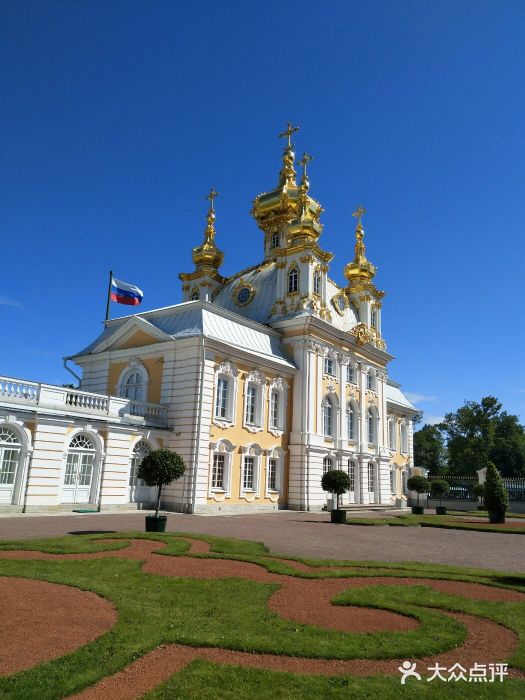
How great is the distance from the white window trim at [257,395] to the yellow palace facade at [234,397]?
0.06m

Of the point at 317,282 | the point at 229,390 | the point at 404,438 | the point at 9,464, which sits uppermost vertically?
the point at 317,282

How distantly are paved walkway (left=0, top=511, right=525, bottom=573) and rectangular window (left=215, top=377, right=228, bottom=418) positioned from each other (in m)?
5.40

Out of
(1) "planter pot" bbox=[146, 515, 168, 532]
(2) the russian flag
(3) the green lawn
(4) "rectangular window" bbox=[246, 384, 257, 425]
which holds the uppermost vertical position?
(2) the russian flag

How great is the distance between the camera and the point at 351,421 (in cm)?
3600

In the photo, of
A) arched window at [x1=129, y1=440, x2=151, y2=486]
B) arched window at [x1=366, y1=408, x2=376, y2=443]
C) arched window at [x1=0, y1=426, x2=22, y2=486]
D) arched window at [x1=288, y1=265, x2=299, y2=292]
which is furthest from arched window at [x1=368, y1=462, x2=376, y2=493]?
arched window at [x1=0, y1=426, x2=22, y2=486]

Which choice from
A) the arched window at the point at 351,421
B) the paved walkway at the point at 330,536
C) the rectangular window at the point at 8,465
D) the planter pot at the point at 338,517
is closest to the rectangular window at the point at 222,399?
the paved walkway at the point at 330,536

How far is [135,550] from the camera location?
11.6 metres

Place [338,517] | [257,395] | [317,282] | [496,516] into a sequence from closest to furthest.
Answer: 1. [338,517]
2. [496,516]
3. [257,395]
4. [317,282]

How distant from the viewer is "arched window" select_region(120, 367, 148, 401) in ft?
86.2

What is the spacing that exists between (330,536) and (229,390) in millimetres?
10610

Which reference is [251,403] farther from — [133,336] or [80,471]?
[80,471]

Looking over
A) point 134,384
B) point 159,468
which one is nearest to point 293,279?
point 134,384

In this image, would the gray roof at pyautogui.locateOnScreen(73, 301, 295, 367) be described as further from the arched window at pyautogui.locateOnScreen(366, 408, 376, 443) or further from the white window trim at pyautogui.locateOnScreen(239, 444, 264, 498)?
the arched window at pyautogui.locateOnScreen(366, 408, 376, 443)

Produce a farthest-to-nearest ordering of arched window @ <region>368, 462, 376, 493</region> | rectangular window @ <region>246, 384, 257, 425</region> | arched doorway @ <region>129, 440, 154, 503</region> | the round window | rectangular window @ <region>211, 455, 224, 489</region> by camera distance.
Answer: arched window @ <region>368, 462, 376, 493</region>, the round window, rectangular window @ <region>246, 384, 257, 425</region>, rectangular window @ <region>211, 455, 224, 489</region>, arched doorway @ <region>129, 440, 154, 503</region>
